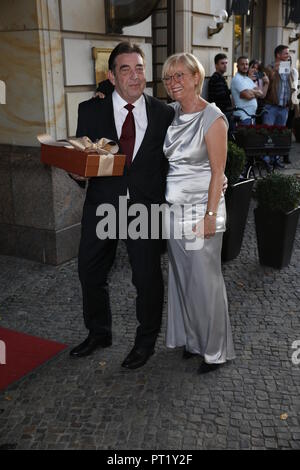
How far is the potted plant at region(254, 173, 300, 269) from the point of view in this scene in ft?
18.0

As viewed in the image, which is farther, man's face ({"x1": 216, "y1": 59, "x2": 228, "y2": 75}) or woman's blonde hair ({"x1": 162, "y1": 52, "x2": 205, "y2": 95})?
man's face ({"x1": 216, "y1": 59, "x2": 228, "y2": 75})

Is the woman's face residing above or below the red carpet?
above

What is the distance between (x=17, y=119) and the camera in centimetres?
573

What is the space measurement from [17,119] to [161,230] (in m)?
2.74

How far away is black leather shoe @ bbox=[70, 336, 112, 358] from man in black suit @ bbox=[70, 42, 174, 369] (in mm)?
306

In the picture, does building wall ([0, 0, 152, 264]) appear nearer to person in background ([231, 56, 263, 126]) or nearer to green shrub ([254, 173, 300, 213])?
green shrub ([254, 173, 300, 213])

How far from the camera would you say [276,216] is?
218 inches

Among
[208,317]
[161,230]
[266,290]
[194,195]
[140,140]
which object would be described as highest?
[140,140]

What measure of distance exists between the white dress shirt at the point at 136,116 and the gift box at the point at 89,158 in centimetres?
22

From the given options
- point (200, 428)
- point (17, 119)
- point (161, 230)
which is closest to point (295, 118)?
point (17, 119)

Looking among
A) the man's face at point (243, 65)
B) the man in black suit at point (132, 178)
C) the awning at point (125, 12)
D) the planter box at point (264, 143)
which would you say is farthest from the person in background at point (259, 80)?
the man in black suit at point (132, 178)

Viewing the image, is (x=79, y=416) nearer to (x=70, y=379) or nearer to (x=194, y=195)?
(x=70, y=379)

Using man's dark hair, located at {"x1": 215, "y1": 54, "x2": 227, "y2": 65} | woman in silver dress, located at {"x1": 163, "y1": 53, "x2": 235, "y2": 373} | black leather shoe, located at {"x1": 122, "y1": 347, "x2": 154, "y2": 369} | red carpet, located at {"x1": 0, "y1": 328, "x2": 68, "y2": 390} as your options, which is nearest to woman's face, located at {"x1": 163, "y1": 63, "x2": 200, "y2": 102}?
woman in silver dress, located at {"x1": 163, "y1": 53, "x2": 235, "y2": 373}

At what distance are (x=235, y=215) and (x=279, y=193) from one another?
498 mm
